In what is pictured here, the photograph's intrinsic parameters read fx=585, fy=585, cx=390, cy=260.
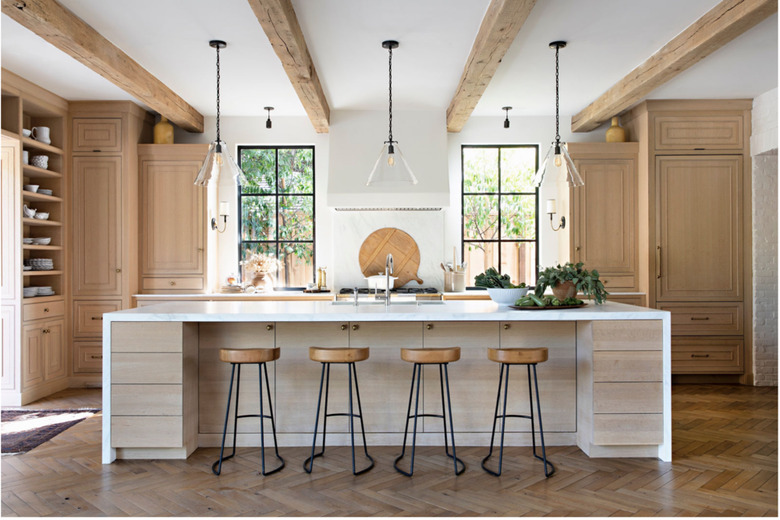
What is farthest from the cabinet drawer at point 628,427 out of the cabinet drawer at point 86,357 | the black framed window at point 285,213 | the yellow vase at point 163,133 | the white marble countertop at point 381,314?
the yellow vase at point 163,133

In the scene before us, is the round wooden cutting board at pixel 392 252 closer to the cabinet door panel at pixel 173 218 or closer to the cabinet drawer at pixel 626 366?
the cabinet door panel at pixel 173 218

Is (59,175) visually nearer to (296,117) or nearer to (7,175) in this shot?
(7,175)

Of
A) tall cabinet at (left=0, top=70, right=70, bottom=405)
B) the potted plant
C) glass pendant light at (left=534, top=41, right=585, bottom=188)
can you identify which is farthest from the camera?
tall cabinet at (left=0, top=70, right=70, bottom=405)

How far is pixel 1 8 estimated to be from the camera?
3.21 meters

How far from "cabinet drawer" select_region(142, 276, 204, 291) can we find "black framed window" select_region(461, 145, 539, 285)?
2.94 meters

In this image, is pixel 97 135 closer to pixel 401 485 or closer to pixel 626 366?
pixel 401 485

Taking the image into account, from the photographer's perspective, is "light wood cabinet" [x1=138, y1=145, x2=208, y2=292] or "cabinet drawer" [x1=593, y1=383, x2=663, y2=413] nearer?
"cabinet drawer" [x1=593, y1=383, x2=663, y2=413]

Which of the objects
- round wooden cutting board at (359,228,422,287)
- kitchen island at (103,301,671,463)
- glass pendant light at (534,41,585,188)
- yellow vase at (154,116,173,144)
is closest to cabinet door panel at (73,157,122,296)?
yellow vase at (154,116,173,144)

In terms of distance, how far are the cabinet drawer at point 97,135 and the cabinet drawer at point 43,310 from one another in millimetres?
1518

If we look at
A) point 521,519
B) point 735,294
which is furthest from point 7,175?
point 735,294

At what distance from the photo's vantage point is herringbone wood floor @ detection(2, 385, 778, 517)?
284 centimetres

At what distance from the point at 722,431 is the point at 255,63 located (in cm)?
447

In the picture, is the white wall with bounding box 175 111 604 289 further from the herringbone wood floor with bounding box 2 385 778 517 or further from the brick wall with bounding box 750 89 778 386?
the herringbone wood floor with bounding box 2 385 778 517

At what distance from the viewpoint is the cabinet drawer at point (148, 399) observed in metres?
3.49
